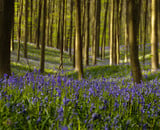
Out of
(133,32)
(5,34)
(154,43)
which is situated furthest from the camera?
(154,43)

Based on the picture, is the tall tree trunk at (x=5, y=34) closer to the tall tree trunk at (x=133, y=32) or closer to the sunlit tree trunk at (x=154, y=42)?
the tall tree trunk at (x=133, y=32)

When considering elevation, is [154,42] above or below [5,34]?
below

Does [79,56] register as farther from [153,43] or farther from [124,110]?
[124,110]

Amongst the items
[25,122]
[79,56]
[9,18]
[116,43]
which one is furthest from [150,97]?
[116,43]

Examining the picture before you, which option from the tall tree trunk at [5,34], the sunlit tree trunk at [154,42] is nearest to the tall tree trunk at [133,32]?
the tall tree trunk at [5,34]

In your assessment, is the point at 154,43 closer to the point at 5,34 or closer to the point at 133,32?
the point at 133,32

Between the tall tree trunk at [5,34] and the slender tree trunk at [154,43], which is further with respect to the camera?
the slender tree trunk at [154,43]

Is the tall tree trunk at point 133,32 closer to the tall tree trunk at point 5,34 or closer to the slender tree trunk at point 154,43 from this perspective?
the tall tree trunk at point 5,34

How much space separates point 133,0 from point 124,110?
5.12m

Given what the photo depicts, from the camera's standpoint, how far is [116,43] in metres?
20.7

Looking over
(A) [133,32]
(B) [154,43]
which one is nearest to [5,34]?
(A) [133,32]

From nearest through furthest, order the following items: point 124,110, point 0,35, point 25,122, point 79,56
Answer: point 25,122, point 124,110, point 0,35, point 79,56

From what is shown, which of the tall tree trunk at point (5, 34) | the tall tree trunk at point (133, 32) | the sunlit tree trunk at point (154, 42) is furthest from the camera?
the sunlit tree trunk at point (154, 42)

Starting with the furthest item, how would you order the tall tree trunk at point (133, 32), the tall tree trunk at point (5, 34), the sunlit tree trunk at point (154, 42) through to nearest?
1. the sunlit tree trunk at point (154, 42)
2. the tall tree trunk at point (133, 32)
3. the tall tree trunk at point (5, 34)
